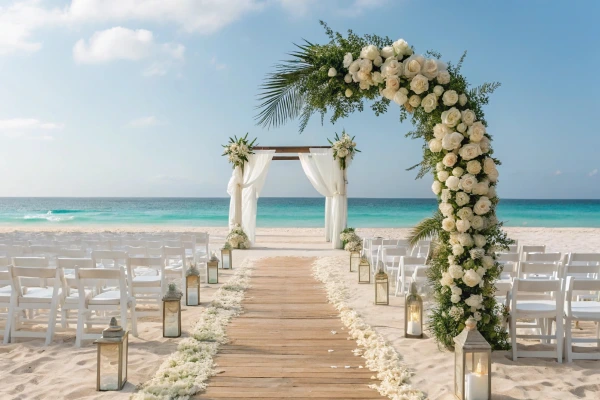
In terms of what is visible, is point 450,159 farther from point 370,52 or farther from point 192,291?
point 192,291

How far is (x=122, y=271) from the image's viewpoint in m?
4.39

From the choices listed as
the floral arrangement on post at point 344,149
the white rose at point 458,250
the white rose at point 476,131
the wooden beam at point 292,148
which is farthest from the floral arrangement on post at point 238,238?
the white rose at point 476,131

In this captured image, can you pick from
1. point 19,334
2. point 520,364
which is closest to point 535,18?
point 520,364

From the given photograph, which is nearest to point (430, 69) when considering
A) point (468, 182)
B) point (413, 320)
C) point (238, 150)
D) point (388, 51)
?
point (388, 51)

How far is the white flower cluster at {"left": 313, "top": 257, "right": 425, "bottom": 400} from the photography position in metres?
3.25

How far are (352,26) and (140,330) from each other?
12.2 ft

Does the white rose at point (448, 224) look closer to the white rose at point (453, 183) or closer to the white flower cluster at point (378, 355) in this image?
the white rose at point (453, 183)

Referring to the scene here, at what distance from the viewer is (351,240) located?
39.8 feet

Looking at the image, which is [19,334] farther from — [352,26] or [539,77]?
[539,77]

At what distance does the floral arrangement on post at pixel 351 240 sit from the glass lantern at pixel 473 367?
26.9 ft

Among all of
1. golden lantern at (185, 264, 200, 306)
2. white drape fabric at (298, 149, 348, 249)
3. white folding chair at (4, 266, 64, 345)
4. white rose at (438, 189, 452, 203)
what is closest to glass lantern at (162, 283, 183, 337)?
white folding chair at (4, 266, 64, 345)

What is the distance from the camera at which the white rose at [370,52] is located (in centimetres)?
419

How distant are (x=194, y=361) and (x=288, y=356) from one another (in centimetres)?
77

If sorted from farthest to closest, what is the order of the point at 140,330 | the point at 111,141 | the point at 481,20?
1. the point at 111,141
2. the point at 481,20
3. the point at 140,330
